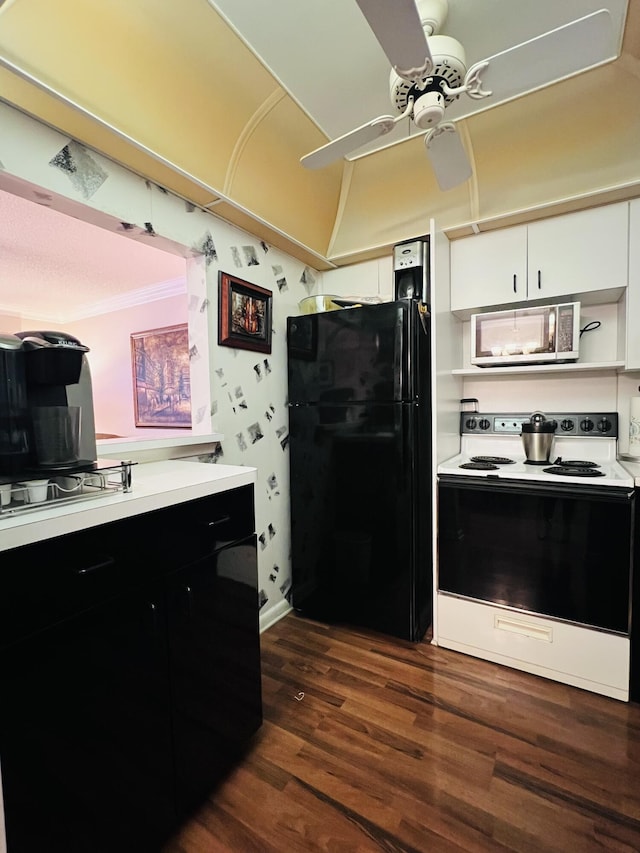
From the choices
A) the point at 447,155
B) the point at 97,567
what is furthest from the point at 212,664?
the point at 447,155

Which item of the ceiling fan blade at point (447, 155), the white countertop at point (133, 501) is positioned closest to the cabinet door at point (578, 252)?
the ceiling fan blade at point (447, 155)

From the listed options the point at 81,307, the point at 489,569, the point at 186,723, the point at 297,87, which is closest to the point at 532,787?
the point at 489,569

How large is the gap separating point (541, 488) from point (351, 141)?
5.29 ft

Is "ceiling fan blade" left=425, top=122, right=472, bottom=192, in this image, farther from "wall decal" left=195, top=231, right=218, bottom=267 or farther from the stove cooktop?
the stove cooktop

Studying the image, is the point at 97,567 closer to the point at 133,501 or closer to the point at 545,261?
A: the point at 133,501

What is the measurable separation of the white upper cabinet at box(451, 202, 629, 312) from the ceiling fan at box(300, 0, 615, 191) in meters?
0.65

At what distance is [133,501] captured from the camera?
99 centimetres

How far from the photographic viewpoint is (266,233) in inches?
82.8

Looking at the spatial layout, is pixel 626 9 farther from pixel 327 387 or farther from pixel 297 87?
pixel 327 387

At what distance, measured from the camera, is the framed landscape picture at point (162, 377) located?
3469 millimetres

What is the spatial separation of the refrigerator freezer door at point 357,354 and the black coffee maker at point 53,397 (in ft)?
4.14

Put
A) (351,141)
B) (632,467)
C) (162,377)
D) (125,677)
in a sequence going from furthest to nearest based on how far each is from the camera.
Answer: (162,377) → (632,467) → (351,141) → (125,677)

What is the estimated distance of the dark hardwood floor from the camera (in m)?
1.15

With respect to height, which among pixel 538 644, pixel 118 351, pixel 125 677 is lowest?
pixel 538 644
